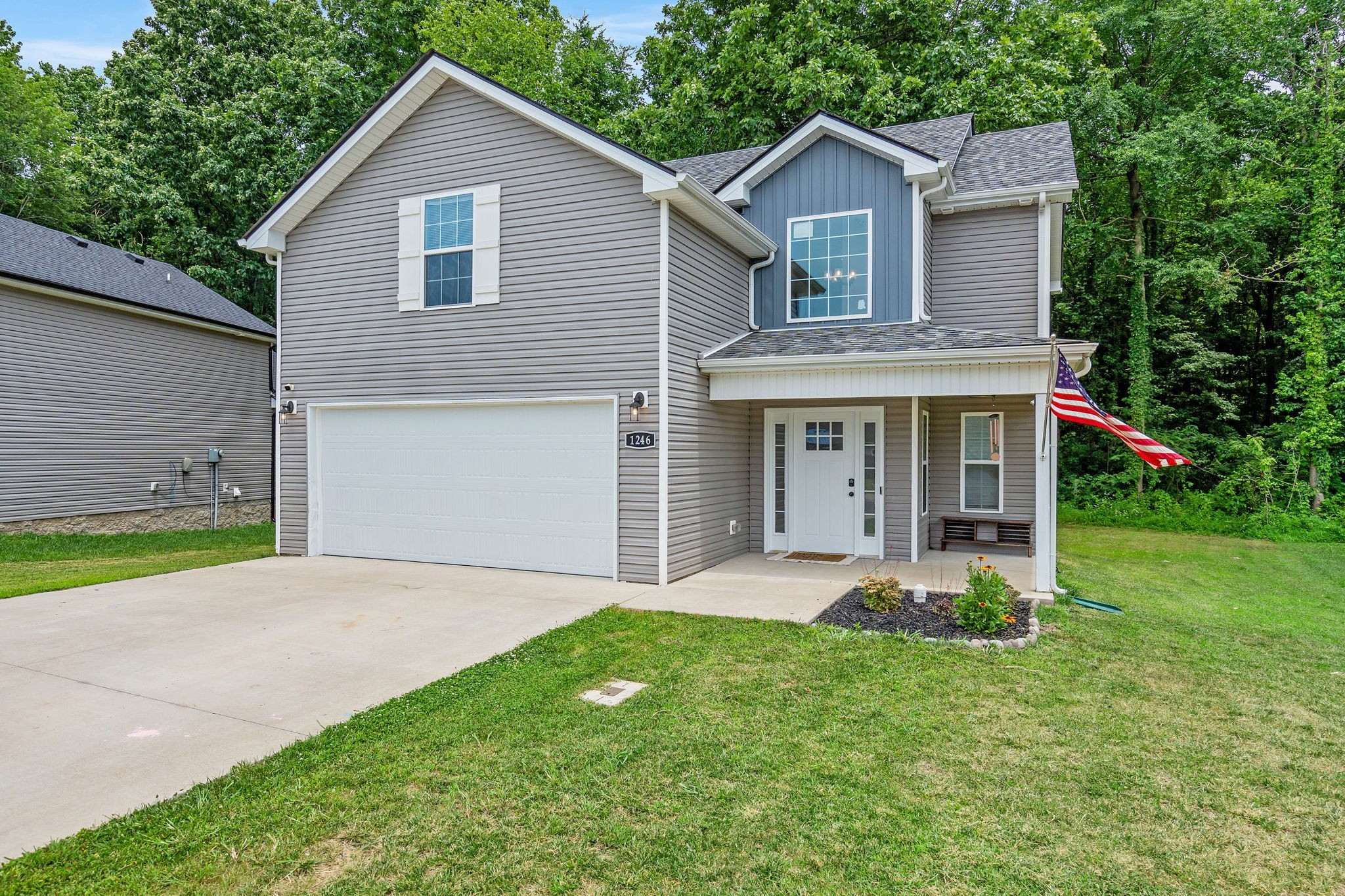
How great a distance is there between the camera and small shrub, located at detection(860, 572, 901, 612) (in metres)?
6.59

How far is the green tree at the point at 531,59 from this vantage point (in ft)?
72.2

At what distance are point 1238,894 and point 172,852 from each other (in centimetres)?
417

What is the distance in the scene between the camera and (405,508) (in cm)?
962

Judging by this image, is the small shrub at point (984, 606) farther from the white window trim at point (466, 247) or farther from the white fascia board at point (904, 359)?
the white window trim at point (466, 247)

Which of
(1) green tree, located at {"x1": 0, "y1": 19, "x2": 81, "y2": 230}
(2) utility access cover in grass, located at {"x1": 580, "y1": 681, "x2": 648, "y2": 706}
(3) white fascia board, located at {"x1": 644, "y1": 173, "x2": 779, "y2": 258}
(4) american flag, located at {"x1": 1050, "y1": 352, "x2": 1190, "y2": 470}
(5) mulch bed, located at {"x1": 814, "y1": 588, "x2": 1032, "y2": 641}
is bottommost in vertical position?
(2) utility access cover in grass, located at {"x1": 580, "y1": 681, "x2": 648, "y2": 706}

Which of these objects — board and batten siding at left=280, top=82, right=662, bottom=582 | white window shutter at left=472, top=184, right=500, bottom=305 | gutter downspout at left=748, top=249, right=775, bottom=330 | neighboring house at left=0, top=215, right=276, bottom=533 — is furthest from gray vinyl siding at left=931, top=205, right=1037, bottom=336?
neighboring house at left=0, top=215, right=276, bottom=533

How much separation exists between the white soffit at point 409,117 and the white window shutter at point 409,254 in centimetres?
101

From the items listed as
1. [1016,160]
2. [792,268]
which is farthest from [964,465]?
[1016,160]

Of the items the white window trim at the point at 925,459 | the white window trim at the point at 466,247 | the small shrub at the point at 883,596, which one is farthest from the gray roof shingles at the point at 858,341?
the white window trim at the point at 466,247

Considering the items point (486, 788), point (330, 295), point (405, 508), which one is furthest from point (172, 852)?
point (330, 295)

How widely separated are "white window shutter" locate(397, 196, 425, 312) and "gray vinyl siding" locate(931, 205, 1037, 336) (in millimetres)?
7198

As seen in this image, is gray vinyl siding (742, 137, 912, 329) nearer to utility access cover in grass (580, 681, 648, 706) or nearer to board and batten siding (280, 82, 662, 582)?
board and batten siding (280, 82, 662, 582)

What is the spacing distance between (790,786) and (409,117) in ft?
30.6

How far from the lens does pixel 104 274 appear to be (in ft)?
45.7
